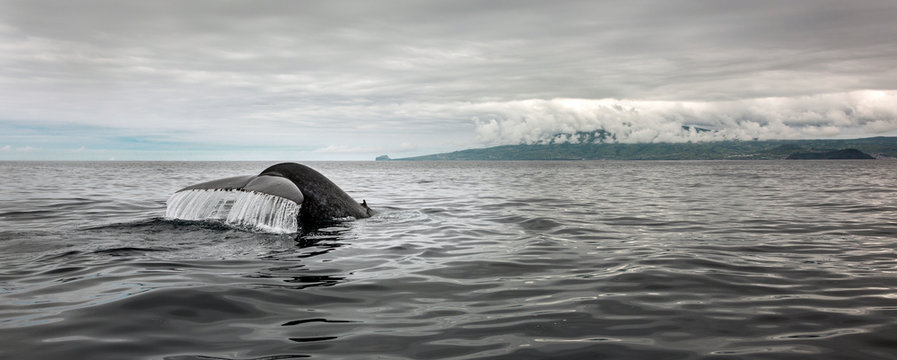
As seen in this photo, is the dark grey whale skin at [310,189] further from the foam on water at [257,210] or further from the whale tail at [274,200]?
the foam on water at [257,210]

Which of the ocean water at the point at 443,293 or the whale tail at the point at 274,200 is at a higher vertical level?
the whale tail at the point at 274,200

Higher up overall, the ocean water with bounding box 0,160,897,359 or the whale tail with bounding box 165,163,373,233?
the whale tail with bounding box 165,163,373,233

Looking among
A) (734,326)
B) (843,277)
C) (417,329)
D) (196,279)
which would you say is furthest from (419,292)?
(843,277)

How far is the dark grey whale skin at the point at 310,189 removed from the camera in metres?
10.9

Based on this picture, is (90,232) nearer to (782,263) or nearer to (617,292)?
(617,292)

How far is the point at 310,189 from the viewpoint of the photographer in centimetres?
1356

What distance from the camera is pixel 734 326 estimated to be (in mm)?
5473

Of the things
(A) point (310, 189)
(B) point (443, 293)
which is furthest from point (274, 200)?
(B) point (443, 293)

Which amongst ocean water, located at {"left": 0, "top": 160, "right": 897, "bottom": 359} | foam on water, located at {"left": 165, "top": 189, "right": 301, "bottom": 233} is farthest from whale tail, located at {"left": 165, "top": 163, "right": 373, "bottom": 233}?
ocean water, located at {"left": 0, "top": 160, "right": 897, "bottom": 359}

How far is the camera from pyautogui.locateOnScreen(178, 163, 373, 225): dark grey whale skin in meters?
10.9

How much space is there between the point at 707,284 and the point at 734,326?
197 centimetres

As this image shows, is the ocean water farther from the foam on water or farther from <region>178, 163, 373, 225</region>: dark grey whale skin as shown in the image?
<region>178, 163, 373, 225</region>: dark grey whale skin

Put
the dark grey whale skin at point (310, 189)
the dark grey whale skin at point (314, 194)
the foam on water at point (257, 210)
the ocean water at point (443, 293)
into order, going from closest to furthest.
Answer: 1. the ocean water at point (443, 293)
2. the dark grey whale skin at point (310, 189)
3. the foam on water at point (257, 210)
4. the dark grey whale skin at point (314, 194)

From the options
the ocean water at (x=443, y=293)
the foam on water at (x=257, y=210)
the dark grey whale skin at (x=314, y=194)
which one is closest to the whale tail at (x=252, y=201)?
the foam on water at (x=257, y=210)
